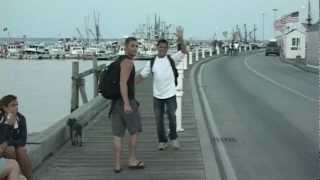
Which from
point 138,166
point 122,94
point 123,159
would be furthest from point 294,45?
point 122,94

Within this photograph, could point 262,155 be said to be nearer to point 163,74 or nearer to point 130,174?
point 163,74

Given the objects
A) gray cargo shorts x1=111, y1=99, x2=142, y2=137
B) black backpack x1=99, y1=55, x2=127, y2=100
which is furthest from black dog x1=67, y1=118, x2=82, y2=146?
black backpack x1=99, y1=55, x2=127, y2=100

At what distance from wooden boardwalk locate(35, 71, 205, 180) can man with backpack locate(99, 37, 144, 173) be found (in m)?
0.35

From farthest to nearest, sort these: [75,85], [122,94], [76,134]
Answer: [75,85]
[76,134]
[122,94]

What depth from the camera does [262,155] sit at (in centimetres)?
1109

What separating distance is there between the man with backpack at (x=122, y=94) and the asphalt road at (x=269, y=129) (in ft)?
5.32

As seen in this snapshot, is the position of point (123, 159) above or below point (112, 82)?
below

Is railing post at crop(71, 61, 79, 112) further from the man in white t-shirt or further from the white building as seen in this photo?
the white building

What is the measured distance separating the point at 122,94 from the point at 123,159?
150 centimetres

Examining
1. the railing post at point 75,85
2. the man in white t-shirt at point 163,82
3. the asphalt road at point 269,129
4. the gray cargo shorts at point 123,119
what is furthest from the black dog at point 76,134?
the railing post at point 75,85

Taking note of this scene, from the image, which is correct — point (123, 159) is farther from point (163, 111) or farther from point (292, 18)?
point (292, 18)

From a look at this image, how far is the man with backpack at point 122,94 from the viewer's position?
360 inches

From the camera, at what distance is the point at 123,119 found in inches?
370

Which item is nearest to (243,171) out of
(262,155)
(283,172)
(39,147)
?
(283,172)
